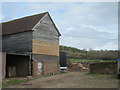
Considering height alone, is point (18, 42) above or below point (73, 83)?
above

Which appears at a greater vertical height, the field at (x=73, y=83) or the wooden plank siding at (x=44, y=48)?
the wooden plank siding at (x=44, y=48)

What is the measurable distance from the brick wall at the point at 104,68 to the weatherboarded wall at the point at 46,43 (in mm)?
6917

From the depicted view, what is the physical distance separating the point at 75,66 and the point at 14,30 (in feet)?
67.7

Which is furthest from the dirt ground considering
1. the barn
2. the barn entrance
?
the barn

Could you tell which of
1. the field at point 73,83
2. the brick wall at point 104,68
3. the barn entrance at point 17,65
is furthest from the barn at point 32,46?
the field at point 73,83

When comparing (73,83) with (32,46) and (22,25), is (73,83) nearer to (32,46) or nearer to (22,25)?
(32,46)

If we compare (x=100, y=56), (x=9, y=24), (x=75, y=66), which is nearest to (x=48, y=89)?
(x=9, y=24)

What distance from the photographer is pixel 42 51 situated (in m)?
33.8

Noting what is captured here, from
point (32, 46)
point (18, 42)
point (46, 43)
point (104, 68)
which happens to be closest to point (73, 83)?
point (104, 68)

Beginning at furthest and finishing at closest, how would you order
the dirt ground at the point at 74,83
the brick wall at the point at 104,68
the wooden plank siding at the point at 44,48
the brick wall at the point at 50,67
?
1. the brick wall at the point at 50,67
2. the wooden plank siding at the point at 44,48
3. the brick wall at the point at 104,68
4. the dirt ground at the point at 74,83

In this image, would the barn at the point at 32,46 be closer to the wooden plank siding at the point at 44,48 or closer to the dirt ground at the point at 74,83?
the wooden plank siding at the point at 44,48

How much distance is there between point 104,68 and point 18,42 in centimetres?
1448

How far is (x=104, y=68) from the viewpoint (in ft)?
106

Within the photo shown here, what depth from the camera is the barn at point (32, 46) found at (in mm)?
32344
